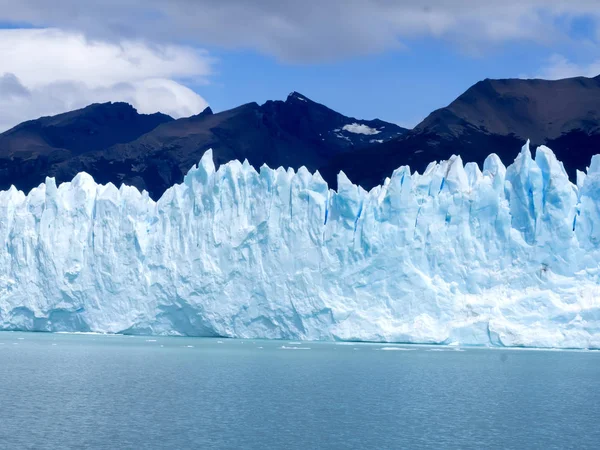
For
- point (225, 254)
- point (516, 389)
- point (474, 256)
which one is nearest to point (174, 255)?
point (225, 254)

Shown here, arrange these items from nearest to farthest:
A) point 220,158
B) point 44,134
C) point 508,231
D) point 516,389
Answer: point 516,389, point 508,231, point 220,158, point 44,134

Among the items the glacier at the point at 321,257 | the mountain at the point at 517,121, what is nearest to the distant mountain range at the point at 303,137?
the mountain at the point at 517,121

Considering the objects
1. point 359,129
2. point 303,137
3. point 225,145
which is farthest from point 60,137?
point 359,129

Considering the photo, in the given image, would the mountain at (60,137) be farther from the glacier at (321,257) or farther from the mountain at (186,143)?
the glacier at (321,257)

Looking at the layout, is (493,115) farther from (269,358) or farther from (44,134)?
(44,134)

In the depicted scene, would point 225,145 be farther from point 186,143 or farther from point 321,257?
point 321,257

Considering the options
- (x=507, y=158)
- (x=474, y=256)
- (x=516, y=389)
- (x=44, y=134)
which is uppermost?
(x=44, y=134)

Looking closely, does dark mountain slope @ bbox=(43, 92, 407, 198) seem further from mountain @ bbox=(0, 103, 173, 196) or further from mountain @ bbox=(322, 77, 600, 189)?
mountain @ bbox=(322, 77, 600, 189)

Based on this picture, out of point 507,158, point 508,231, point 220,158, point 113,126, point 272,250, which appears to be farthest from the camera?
point 113,126
